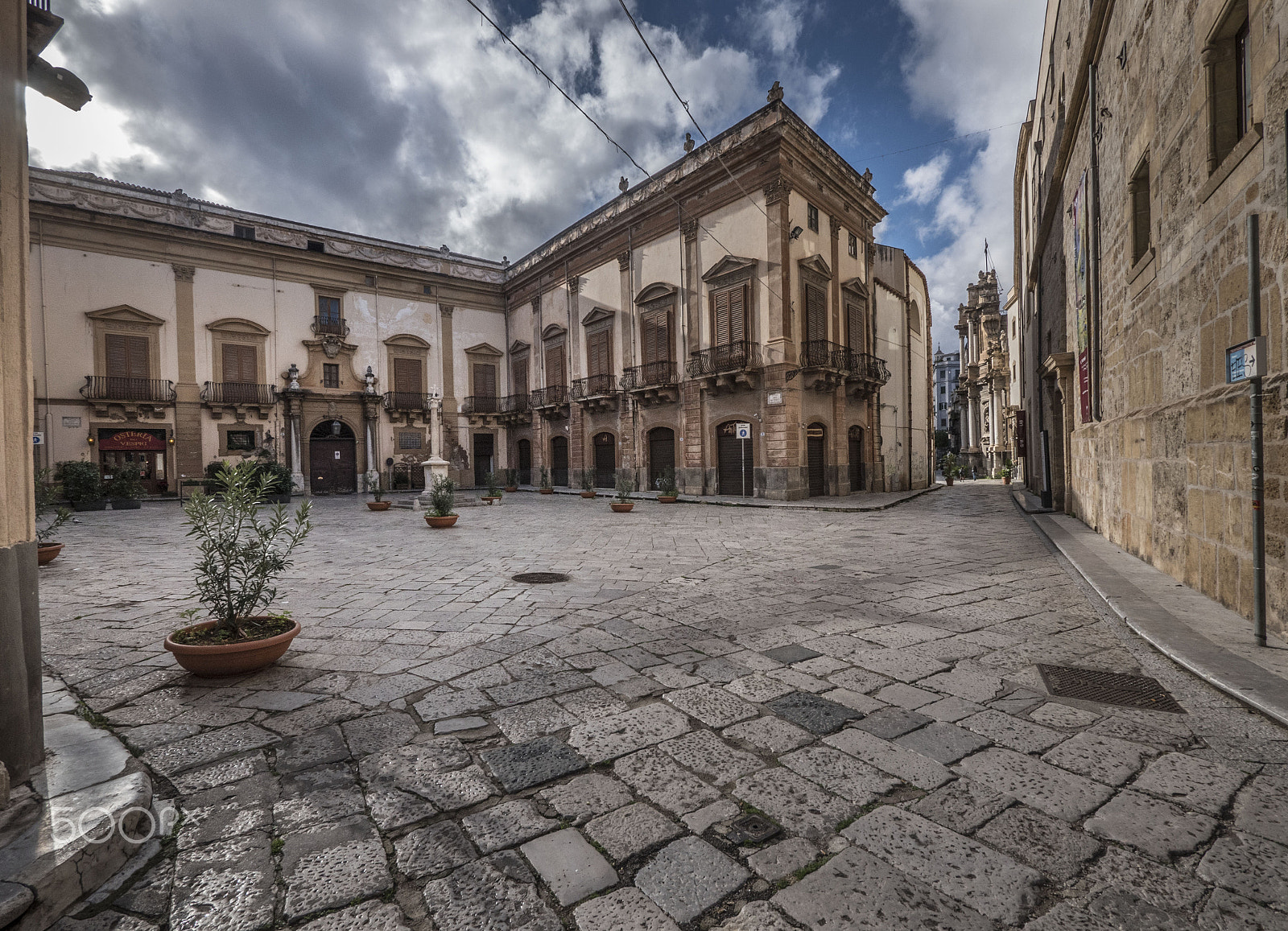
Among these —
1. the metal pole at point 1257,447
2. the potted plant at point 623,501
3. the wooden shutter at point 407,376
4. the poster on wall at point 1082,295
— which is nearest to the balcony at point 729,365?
the potted plant at point 623,501

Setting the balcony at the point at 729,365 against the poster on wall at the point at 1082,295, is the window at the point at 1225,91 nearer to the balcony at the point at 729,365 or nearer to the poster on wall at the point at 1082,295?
the poster on wall at the point at 1082,295

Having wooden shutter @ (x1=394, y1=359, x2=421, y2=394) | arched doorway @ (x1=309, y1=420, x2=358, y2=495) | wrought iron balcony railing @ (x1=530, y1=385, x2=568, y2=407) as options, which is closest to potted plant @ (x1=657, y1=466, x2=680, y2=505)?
wrought iron balcony railing @ (x1=530, y1=385, x2=568, y2=407)

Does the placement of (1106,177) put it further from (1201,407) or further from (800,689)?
(800,689)

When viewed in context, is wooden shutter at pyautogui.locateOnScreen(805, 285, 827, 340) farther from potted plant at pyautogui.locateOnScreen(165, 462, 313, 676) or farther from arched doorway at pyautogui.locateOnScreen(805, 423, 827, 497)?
potted plant at pyautogui.locateOnScreen(165, 462, 313, 676)

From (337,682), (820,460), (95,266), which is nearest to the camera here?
(337,682)

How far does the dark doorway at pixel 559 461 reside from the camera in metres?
23.7

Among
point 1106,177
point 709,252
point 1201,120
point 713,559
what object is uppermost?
point 709,252

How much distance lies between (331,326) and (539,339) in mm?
7977

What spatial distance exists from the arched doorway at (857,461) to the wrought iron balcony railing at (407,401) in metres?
16.0

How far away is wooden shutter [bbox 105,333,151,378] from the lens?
18.9 m

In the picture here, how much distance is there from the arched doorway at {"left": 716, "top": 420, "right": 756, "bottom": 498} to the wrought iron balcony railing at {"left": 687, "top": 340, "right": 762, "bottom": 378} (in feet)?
5.14

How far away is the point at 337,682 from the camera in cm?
308

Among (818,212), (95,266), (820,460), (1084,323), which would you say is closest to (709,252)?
(818,212)

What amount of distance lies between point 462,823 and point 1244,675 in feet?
12.0
